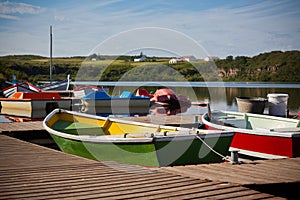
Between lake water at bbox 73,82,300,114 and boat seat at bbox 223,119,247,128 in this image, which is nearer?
boat seat at bbox 223,119,247,128

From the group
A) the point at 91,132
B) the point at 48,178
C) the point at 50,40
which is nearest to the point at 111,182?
the point at 48,178

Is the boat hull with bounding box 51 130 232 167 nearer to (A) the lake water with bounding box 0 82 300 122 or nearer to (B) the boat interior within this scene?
(B) the boat interior

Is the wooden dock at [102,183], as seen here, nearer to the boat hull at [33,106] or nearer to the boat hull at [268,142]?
the boat hull at [268,142]

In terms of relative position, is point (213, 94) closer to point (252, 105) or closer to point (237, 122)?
point (252, 105)

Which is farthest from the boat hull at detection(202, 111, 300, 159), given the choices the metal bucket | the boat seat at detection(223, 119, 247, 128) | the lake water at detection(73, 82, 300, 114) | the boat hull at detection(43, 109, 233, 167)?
the lake water at detection(73, 82, 300, 114)

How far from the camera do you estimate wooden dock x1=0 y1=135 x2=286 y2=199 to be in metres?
4.61

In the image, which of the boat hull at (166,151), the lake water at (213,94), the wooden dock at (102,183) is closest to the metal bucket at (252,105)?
the boat hull at (166,151)

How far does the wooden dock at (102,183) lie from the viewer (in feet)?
15.1

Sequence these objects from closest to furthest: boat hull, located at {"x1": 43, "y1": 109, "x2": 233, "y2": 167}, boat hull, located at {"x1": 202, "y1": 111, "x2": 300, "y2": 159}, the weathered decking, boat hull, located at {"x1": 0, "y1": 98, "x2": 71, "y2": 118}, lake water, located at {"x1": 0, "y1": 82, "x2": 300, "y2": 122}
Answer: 1. the weathered decking
2. boat hull, located at {"x1": 43, "y1": 109, "x2": 233, "y2": 167}
3. boat hull, located at {"x1": 202, "y1": 111, "x2": 300, "y2": 159}
4. boat hull, located at {"x1": 0, "y1": 98, "x2": 71, "y2": 118}
5. lake water, located at {"x1": 0, "y1": 82, "x2": 300, "y2": 122}

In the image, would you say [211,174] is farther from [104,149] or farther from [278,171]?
[104,149]

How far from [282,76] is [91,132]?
187 feet

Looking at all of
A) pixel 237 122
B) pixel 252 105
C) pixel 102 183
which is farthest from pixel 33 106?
pixel 102 183

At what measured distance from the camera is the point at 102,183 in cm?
514

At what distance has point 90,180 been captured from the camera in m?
5.30
